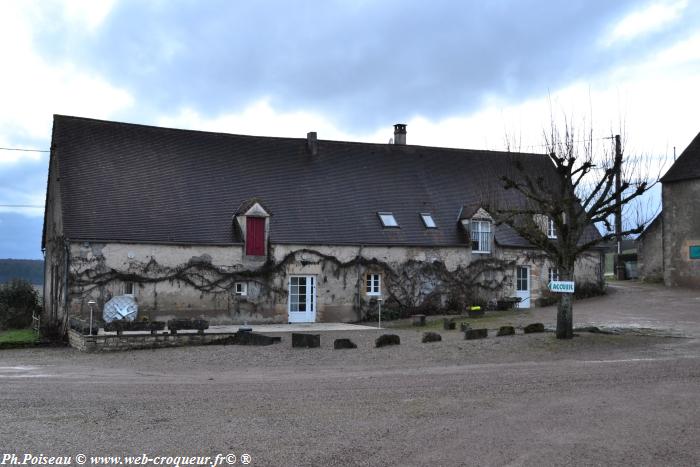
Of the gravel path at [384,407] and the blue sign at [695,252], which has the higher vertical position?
the blue sign at [695,252]

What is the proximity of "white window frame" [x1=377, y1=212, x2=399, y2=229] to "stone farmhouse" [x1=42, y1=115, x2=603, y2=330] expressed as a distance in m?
0.06

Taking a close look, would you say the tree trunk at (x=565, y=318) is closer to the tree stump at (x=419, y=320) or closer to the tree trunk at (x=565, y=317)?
the tree trunk at (x=565, y=317)

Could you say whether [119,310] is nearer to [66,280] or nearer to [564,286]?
[66,280]

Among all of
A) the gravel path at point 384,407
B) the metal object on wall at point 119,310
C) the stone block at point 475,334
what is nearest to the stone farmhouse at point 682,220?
the gravel path at point 384,407

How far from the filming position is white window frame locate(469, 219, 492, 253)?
2888 centimetres

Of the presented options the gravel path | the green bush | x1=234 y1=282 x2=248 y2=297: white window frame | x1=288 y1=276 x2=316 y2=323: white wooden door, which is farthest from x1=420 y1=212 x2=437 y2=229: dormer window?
the green bush

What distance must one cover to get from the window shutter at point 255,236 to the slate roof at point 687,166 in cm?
1860

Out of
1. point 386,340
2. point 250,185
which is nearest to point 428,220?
point 250,185

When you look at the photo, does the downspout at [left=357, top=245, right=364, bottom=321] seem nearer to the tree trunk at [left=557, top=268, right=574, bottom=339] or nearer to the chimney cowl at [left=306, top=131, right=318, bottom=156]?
the chimney cowl at [left=306, top=131, right=318, bottom=156]

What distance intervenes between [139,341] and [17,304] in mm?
12002

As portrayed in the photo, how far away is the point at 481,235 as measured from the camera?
29.0 metres

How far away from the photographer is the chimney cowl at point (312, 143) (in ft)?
99.2

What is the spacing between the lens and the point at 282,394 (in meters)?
10.7

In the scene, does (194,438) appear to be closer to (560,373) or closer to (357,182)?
(560,373)
